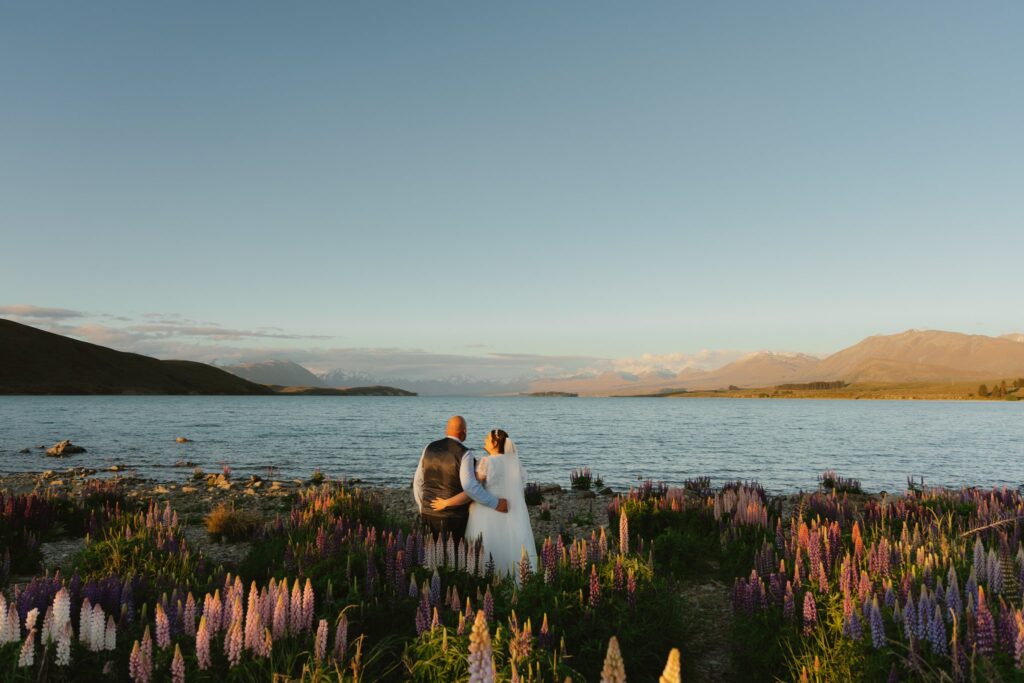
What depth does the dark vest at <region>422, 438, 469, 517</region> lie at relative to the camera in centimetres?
895

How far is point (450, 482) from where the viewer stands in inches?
355

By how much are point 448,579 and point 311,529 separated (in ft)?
12.1

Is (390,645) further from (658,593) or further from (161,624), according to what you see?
(658,593)

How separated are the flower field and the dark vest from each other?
4.36 feet

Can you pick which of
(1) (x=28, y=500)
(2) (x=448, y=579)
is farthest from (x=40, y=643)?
(1) (x=28, y=500)

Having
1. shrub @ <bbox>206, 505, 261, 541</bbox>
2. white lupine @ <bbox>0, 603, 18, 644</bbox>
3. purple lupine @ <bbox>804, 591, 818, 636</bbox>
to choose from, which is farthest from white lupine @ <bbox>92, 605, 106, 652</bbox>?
shrub @ <bbox>206, 505, 261, 541</bbox>

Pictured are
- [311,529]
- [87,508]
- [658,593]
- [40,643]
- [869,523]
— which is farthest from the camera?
[87,508]

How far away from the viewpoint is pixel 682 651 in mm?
6738

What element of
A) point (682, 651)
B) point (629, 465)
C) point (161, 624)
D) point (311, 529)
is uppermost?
point (161, 624)

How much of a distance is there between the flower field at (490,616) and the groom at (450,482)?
0.98m

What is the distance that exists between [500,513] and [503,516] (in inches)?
2.6

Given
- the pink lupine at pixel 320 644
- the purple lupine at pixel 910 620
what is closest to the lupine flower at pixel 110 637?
the pink lupine at pixel 320 644

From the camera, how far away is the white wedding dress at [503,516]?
8781 millimetres

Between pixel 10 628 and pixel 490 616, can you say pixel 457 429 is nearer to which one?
pixel 490 616
